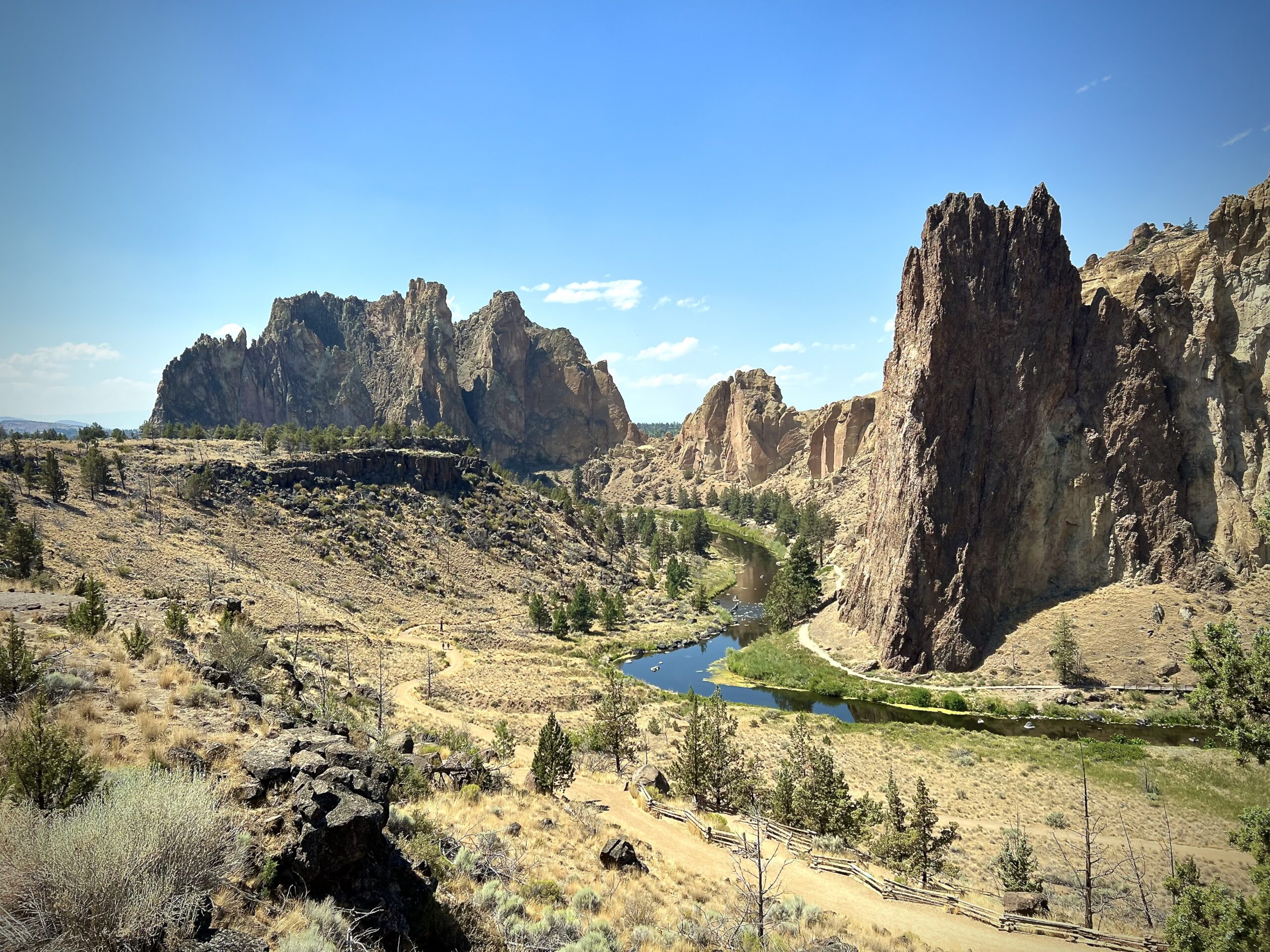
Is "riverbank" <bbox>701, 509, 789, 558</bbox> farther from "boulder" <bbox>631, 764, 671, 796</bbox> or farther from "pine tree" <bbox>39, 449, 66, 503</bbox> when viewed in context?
"pine tree" <bbox>39, 449, 66, 503</bbox>

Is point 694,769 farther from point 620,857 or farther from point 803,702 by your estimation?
point 803,702

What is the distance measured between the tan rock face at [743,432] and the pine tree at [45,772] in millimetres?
165702

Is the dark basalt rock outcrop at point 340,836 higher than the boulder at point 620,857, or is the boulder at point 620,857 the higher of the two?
the dark basalt rock outcrop at point 340,836

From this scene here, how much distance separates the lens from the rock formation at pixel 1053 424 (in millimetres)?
50281

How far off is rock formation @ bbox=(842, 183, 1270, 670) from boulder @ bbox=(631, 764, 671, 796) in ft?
113

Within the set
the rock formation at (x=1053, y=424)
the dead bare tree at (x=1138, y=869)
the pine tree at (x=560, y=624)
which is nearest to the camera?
the dead bare tree at (x=1138, y=869)

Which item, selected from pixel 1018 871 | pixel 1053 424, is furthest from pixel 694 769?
pixel 1053 424

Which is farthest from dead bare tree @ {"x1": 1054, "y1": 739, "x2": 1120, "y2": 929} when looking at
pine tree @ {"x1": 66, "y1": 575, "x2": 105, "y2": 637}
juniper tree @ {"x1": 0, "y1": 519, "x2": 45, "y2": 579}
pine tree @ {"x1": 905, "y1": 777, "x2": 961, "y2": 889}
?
juniper tree @ {"x1": 0, "y1": 519, "x2": 45, "y2": 579}

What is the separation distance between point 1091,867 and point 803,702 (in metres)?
28.0

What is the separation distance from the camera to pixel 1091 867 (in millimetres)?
24938

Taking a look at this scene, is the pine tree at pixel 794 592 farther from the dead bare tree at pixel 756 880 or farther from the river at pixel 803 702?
the dead bare tree at pixel 756 880

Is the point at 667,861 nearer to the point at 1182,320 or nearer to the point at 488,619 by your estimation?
the point at 488,619

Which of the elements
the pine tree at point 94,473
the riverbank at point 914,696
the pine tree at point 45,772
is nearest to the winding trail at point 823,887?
the pine tree at point 45,772

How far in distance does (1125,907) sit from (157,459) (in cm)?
9192
